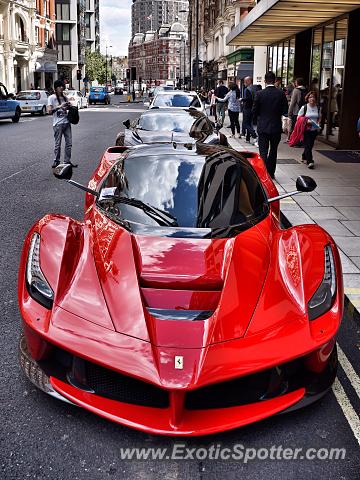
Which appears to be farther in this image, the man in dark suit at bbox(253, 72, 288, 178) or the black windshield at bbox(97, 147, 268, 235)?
the man in dark suit at bbox(253, 72, 288, 178)

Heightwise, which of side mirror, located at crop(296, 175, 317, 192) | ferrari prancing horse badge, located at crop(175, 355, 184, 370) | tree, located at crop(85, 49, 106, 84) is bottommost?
ferrari prancing horse badge, located at crop(175, 355, 184, 370)

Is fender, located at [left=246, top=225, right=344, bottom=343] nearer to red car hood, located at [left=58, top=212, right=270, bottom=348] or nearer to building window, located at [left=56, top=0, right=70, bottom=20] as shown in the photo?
red car hood, located at [left=58, top=212, right=270, bottom=348]

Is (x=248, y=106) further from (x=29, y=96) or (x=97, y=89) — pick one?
(x=97, y=89)

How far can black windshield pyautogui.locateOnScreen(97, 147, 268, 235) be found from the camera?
4.09 meters

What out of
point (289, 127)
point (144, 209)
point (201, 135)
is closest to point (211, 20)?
point (289, 127)

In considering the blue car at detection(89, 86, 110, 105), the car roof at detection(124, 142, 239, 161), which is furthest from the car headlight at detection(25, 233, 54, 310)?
the blue car at detection(89, 86, 110, 105)

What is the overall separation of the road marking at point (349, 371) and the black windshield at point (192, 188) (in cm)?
113

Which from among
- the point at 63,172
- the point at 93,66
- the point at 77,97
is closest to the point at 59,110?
the point at 63,172

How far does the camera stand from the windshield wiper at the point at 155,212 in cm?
400

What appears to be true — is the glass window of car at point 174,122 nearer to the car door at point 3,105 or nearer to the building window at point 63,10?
the car door at point 3,105

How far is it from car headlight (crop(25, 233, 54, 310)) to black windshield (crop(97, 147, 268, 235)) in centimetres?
71

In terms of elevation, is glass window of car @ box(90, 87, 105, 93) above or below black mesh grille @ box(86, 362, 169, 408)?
above

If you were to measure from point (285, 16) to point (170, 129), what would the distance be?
7099 millimetres

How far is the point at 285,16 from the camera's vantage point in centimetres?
1580
